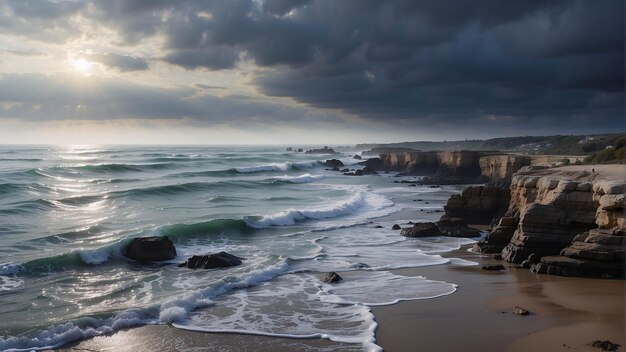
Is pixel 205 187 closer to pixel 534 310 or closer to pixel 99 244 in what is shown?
pixel 99 244

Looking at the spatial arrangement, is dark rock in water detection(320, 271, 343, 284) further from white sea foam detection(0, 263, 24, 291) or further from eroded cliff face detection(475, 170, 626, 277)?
white sea foam detection(0, 263, 24, 291)

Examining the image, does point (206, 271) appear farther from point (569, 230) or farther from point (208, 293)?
point (569, 230)

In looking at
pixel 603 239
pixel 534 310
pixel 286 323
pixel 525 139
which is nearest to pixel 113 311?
pixel 286 323

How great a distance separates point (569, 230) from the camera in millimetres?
17188

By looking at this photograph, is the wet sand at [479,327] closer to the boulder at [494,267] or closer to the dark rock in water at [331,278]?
the boulder at [494,267]

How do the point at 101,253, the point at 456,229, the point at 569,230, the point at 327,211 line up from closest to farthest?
the point at 569,230
the point at 101,253
the point at 456,229
the point at 327,211

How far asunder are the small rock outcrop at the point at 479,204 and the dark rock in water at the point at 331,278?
1231 centimetres

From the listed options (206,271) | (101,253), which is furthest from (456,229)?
(101,253)

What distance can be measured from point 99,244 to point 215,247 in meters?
4.50

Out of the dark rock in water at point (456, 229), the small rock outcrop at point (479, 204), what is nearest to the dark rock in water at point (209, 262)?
the dark rock in water at point (456, 229)

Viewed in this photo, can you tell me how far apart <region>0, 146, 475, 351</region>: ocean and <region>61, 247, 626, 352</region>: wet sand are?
1.54ft

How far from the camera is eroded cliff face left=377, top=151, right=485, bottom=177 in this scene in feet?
192

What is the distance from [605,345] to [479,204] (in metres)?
17.5

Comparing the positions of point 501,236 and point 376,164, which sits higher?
point 376,164
